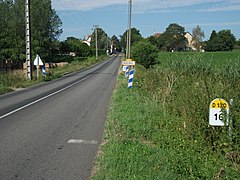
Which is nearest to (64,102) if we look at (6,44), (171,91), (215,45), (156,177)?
(171,91)

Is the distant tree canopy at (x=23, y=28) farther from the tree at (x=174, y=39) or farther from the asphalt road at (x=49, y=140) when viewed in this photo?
the tree at (x=174, y=39)

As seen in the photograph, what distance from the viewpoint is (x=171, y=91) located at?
1142cm

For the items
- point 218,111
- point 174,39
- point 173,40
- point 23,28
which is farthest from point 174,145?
point 174,39

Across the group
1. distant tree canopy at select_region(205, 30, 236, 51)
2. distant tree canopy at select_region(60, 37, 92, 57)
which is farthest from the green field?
distant tree canopy at select_region(205, 30, 236, 51)

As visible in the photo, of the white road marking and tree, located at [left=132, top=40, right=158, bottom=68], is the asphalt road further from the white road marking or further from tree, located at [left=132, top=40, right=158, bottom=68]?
tree, located at [left=132, top=40, right=158, bottom=68]

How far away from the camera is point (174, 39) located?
128 metres

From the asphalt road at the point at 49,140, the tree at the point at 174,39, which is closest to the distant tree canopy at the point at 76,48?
the tree at the point at 174,39

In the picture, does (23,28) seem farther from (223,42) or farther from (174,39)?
(174,39)

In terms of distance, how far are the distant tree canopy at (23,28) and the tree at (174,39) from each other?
69520 millimetres

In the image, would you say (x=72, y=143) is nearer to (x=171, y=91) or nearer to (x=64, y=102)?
(x=171, y=91)

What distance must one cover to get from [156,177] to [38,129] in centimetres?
487

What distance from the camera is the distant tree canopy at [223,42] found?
11131 cm

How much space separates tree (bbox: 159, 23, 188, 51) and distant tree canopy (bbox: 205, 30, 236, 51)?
15.5 meters

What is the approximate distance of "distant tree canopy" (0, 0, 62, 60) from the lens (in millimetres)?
53344
